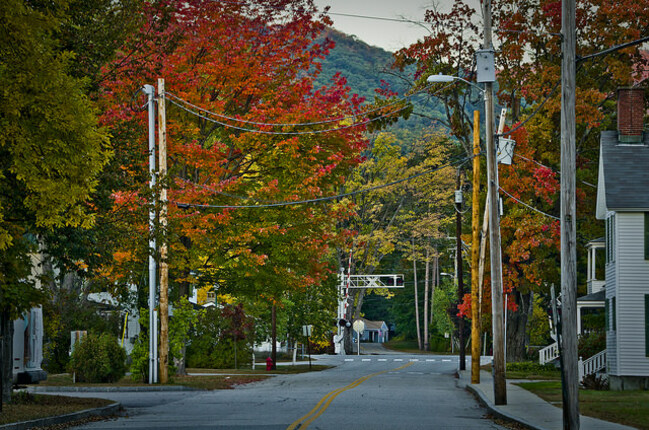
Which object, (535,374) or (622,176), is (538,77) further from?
(535,374)

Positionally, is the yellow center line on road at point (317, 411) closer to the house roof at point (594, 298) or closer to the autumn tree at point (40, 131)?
the autumn tree at point (40, 131)

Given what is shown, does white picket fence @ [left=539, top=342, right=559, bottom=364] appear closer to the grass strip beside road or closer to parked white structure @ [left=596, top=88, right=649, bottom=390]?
parked white structure @ [left=596, top=88, right=649, bottom=390]

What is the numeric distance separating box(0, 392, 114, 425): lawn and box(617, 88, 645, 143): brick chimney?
23068 mm

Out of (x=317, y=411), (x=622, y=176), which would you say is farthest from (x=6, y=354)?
(x=622, y=176)

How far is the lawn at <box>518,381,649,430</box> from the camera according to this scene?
2035cm

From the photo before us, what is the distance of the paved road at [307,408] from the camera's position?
17.5 metres

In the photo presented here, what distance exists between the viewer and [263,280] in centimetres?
3662

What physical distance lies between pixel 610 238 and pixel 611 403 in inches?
439

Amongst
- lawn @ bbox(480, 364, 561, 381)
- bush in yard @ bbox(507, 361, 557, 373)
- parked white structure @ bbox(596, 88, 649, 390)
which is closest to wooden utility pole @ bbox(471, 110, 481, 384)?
parked white structure @ bbox(596, 88, 649, 390)

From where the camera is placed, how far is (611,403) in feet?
82.9

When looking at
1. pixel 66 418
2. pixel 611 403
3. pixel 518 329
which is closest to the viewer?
pixel 66 418

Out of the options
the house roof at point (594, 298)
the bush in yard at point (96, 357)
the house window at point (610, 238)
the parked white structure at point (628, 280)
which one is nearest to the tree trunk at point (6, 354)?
the bush in yard at point (96, 357)

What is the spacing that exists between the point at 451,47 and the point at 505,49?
2.18m

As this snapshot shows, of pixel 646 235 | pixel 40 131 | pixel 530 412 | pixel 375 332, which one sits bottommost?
pixel 375 332
